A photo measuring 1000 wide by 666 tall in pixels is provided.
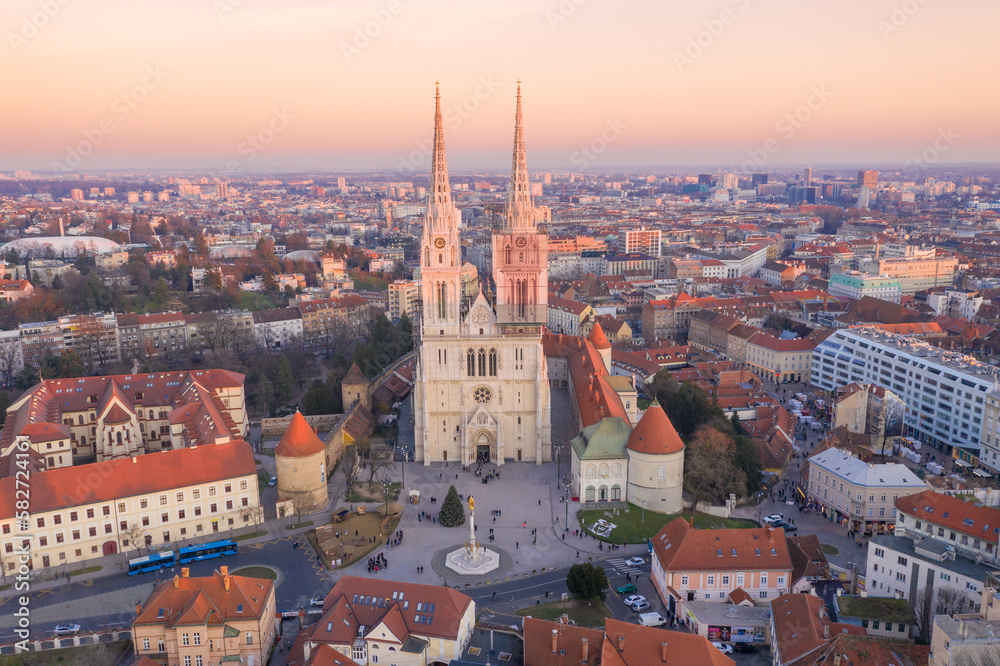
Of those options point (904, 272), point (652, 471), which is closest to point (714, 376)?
point (652, 471)

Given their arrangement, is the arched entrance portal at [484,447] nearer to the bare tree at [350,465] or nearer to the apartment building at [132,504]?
the bare tree at [350,465]

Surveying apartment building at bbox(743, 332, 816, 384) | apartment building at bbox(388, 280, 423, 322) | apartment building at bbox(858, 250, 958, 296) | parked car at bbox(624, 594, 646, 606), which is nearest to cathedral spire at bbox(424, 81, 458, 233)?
parked car at bbox(624, 594, 646, 606)

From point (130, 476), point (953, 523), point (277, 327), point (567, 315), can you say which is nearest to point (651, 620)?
point (953, 523)

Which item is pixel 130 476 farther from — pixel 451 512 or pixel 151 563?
pixel 451 512

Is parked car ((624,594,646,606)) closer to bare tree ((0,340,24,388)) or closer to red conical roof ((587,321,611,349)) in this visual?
red conical roof ((587,321,611,349))

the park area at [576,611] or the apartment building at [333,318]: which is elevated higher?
the apartment building at [333,318]

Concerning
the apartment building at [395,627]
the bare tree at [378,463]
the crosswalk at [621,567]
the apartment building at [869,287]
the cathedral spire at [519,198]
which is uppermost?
the cathedral spire at [519,198]

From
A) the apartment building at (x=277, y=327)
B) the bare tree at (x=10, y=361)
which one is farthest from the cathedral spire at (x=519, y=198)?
the bare tree at (x=10, y=361)
